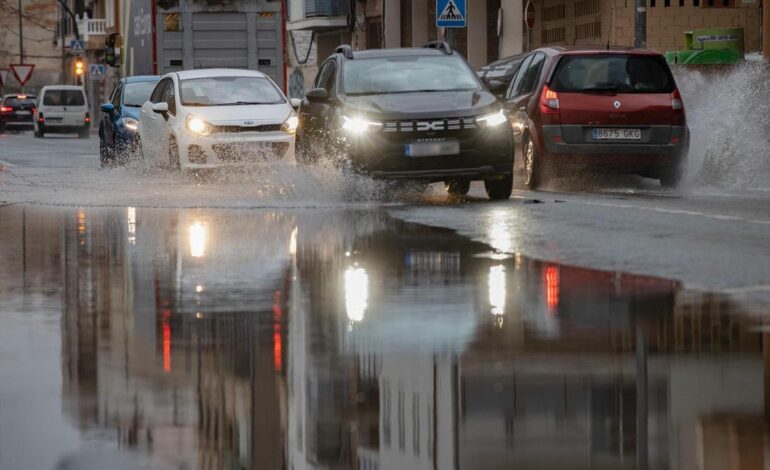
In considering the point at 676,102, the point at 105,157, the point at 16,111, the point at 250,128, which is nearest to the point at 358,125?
the point at 676,102

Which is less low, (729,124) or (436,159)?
(729,124)

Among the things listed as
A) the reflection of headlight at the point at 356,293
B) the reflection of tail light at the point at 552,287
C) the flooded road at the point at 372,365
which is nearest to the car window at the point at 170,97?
the flooded road at the point at 372,365

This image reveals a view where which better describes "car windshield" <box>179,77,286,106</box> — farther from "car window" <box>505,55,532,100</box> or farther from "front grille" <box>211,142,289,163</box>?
"car window" <box>505,55,532,100</box>

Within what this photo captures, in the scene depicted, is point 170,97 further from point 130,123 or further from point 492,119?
point 492,119

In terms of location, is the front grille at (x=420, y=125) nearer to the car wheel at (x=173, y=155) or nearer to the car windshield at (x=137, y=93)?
the car wheel at (x=173, y=155)

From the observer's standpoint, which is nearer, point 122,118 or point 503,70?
point 503,70

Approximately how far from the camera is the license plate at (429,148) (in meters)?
18.4

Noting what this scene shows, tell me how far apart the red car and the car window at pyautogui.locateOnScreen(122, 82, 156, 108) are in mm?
11009

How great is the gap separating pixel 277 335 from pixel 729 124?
16.9 meters

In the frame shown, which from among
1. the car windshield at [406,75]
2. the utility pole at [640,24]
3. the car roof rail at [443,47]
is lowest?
the car windshield at [406,75]

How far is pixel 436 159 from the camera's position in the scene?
1842 cm

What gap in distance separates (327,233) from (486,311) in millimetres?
5467

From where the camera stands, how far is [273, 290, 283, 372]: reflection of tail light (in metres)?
7.49

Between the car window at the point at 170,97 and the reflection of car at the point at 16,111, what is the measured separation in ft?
157
